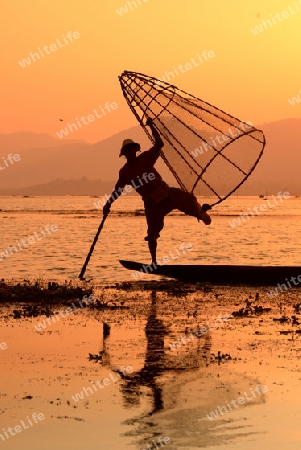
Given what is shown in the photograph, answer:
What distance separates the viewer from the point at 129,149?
59.2 feet

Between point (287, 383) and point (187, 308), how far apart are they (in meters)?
6.77

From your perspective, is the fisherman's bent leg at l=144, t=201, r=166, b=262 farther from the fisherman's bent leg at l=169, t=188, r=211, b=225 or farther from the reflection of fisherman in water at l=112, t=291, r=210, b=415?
the reflection of fisherman in water at l=112, t=291, r=210, b=415

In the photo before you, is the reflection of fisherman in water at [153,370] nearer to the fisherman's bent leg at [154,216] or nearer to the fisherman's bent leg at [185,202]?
the fisherman's bent leg at [185,202]

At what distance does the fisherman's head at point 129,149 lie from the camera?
1792cm

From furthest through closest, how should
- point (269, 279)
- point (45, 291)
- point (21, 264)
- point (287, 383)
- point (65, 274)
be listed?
point (21, 264) → point (65, 274) → point (269, 279) → point (45, 291) → point (287, 383)

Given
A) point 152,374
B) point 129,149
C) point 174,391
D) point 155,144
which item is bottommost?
point 174,391

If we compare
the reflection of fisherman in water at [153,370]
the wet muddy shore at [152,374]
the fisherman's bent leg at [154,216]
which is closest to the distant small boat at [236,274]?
the fisherman's bent leg at [154,216]

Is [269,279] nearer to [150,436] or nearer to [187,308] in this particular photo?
[187,308]

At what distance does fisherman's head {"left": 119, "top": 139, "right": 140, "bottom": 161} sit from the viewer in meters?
17.9

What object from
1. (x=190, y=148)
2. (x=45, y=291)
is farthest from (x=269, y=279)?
(x=45, y=291)

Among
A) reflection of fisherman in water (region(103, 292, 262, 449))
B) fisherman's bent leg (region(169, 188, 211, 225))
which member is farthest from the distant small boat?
reflection of fisherman in water (region(103, 292, 262, 449))

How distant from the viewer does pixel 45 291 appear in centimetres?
1939

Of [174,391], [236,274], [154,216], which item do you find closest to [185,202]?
[154,216]

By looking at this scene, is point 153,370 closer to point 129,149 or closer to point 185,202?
point 129,149
